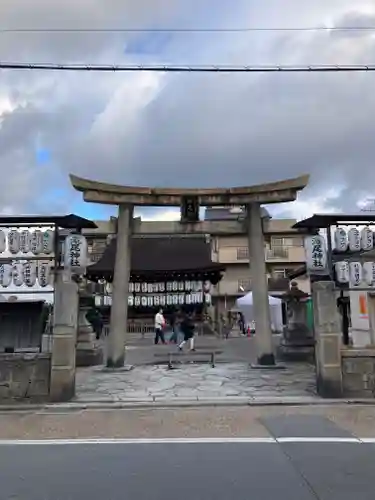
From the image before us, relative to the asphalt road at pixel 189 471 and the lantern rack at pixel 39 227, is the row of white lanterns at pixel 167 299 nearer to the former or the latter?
the lantern rack at pixel 39 227

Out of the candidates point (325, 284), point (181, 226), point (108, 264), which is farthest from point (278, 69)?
point (108, 264)

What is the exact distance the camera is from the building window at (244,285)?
44.4 m

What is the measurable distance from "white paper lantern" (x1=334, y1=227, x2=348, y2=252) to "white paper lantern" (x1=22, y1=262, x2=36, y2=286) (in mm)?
7137

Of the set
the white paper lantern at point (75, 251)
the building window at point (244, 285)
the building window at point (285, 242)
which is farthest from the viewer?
the building window at point (285, 242)

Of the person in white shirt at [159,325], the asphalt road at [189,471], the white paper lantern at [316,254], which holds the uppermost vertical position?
the white paper lantern at [316,254]

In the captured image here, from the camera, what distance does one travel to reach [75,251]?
12.2 metres

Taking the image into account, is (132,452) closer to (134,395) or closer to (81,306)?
(134,395)

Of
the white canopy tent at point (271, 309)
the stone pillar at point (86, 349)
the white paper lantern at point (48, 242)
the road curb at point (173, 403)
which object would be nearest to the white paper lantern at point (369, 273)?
the road curb at point (173, 403)

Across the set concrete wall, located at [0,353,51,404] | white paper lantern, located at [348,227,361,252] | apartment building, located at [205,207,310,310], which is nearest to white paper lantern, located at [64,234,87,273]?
concrete wall, located at [0,353,51,404]

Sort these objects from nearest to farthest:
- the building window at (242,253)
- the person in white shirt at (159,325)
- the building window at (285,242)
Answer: the person in white shirt at (159,325) → the building window at (242,253) → the building window at (285,242)

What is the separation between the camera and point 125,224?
15109 millimetres

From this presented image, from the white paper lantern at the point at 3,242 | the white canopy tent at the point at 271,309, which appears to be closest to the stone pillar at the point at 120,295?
the white paper lantern at the point at 3,242

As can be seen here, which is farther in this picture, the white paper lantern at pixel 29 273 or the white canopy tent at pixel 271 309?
the white canopy tent at pixel 271 309

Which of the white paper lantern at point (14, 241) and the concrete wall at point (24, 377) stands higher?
the white paper lantern at point (14, 241)
